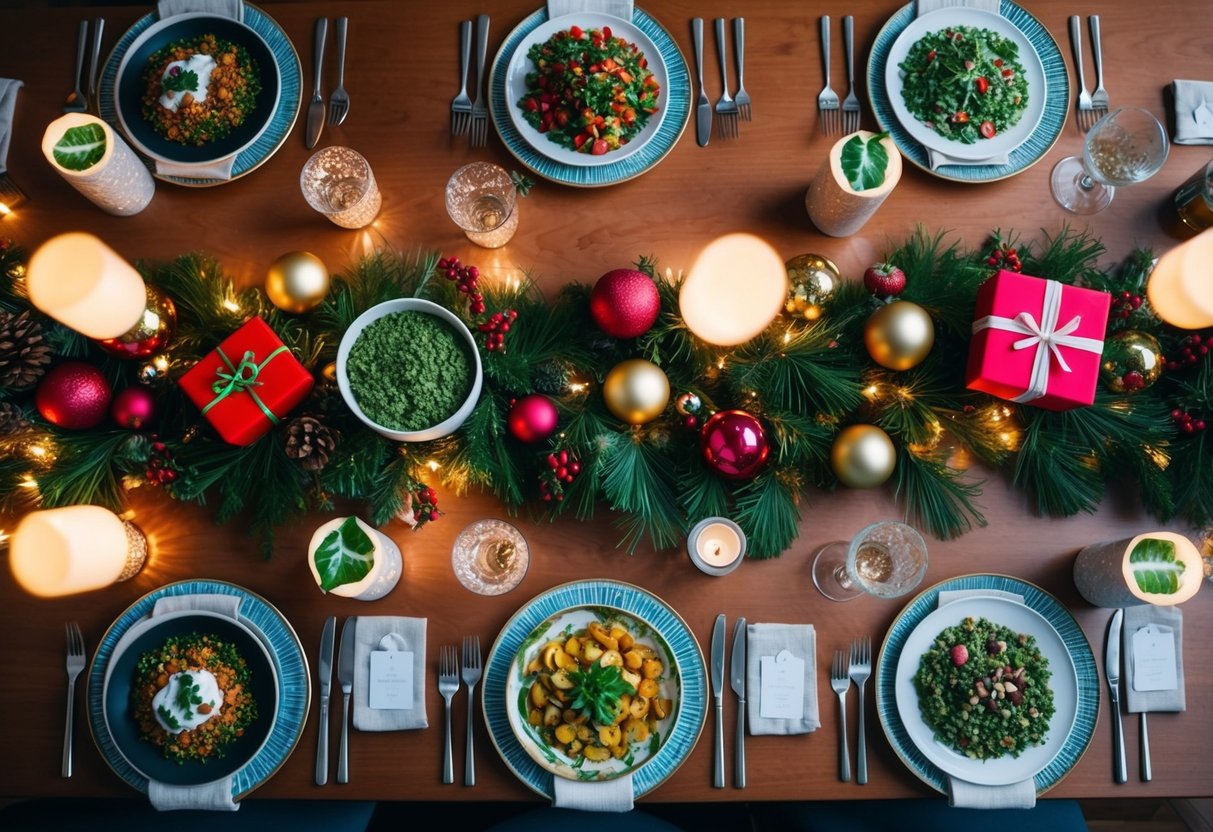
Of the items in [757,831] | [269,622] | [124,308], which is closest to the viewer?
[124,308]

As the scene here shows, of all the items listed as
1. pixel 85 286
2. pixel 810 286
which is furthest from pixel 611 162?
pixel 85 286

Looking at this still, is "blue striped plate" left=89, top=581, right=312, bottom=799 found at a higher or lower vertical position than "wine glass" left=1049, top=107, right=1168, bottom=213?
lower

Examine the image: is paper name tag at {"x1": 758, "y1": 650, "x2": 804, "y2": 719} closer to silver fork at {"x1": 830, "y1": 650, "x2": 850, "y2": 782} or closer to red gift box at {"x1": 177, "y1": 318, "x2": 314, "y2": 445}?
silver fork at {"x1": 830, "y1": 650, "x2": 850, "y2": 782}

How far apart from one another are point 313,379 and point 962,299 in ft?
3.56

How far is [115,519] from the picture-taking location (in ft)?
3.85

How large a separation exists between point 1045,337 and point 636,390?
2.10 ft

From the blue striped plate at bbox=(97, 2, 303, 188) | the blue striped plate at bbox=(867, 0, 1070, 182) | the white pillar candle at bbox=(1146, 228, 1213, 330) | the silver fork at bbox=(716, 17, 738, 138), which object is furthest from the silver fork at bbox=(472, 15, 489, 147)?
the white pillar candle at bbox=(1146, 228, 1213, 330)

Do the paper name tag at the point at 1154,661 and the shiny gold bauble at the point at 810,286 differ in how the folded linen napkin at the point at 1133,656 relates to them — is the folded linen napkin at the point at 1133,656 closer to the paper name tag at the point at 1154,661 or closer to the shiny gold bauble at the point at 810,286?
the paper name tag at the point at 1154,661

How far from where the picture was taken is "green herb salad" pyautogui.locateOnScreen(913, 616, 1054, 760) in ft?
3.92

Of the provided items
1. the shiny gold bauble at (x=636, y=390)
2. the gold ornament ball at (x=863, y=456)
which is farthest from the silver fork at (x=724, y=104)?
the gold ornament ball at (x=863, y=456)

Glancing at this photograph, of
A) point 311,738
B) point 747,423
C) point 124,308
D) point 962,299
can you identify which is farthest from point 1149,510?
point 124,308

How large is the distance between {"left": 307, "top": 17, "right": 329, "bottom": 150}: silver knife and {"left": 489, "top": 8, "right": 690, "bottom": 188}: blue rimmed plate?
0.32m

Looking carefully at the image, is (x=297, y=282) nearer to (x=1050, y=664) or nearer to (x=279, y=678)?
(x=279, y=678)

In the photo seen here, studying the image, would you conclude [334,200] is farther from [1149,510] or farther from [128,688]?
[1149,510]
